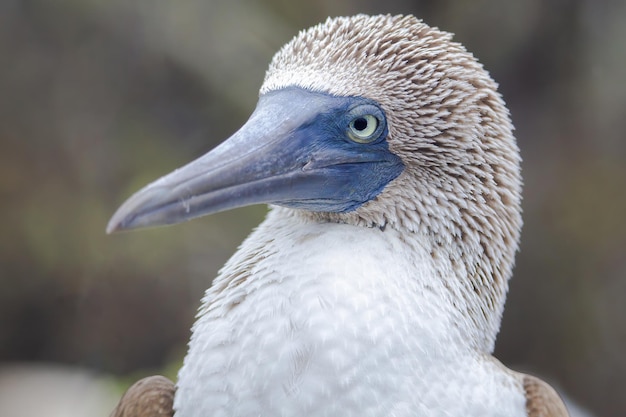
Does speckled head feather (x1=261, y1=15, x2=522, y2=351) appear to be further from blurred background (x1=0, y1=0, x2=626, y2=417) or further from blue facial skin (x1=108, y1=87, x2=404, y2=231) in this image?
blurred background (x1=0, y1=0, x2=626, y2=417)

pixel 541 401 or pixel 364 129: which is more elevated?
pixel 364 129

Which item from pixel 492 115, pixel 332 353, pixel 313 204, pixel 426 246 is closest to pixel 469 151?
pixel 492 115

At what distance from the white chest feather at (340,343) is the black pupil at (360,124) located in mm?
345

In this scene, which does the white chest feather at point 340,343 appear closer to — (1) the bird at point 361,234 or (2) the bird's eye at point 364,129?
(1) the bird at point 361,234

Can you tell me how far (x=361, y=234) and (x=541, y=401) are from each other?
0.82m

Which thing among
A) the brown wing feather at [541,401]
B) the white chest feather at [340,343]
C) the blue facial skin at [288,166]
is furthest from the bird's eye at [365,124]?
the brown wing feather at [541,401]

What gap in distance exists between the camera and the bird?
2.37 m

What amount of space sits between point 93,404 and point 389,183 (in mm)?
4273

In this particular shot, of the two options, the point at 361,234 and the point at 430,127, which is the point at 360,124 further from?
the point at 361,234

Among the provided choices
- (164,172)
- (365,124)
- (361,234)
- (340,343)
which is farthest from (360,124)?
(164,172)

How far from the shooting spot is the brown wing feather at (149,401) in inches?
106

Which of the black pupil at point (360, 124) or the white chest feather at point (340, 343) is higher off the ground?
the black pupil at point (360, 124)

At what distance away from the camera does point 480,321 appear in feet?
9.00

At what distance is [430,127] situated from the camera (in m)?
2.67
